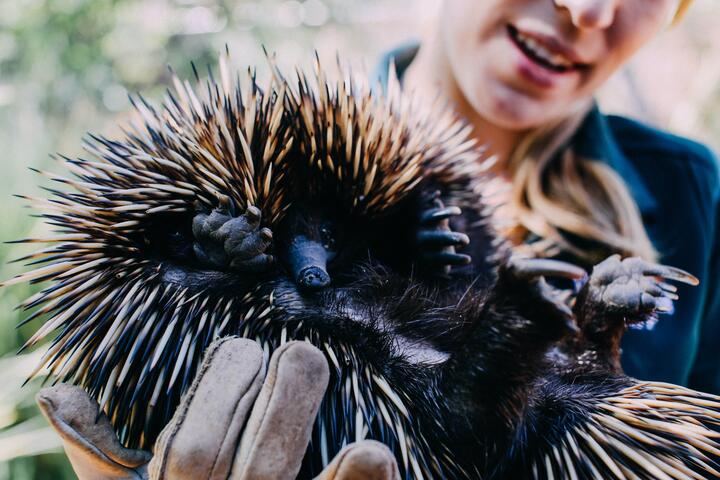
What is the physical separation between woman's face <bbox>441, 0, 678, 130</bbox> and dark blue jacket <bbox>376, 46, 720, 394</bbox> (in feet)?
1.01

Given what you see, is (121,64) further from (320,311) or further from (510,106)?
(320,311)

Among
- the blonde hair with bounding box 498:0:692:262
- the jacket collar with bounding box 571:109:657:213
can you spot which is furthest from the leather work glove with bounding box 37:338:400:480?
the jacket collar with bounding box 571:109:657:213

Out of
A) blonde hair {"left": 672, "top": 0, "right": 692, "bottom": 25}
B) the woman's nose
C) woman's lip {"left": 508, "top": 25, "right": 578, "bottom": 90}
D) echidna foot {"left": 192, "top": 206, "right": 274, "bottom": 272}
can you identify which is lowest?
echidna foot {"left": 192, "top": 206, "right": 274, "bottom": 272}

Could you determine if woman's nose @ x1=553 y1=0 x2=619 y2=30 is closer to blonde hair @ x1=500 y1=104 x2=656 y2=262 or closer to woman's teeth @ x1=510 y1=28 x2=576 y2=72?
woman's teeth @ x1=510 y1=28 x2=576 y2=72

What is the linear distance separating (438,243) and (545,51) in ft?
1.78

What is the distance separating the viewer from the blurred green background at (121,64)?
1.98m

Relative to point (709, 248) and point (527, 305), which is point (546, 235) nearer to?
point (709, 248)

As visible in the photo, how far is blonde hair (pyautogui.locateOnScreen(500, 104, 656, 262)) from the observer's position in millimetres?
1461

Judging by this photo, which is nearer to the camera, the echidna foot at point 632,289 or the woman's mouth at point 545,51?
the echidna foot at point 632,289

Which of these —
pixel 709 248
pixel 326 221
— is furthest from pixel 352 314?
pixel 709 248

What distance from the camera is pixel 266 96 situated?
0.94 m

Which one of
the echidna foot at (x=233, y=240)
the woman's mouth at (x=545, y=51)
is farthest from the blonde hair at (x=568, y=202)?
the echidna foot at (x=233, y=240)

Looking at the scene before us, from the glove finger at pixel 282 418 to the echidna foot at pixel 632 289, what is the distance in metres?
0.46

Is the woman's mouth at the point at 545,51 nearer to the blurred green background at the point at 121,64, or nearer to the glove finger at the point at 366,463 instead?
the blurred green background at the point at 121,64
